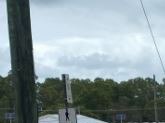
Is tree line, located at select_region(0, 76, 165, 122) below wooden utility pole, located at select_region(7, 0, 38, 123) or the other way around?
the other way around

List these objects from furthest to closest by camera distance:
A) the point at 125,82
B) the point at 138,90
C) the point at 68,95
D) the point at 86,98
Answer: the point at 125,82 → the point at 138,90 → the point at 86,98 → the point at 68,95

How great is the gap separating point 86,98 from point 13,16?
9812cm

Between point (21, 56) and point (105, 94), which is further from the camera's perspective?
point (105, 94)

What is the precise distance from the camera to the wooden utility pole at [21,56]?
652cm

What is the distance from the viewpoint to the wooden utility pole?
6516mm

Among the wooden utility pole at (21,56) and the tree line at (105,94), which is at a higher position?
the tree line at (105,94)

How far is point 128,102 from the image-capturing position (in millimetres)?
115062

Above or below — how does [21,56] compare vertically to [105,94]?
below

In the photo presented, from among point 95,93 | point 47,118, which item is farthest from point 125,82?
point 47,118

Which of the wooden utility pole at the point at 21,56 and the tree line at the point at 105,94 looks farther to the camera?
the tree line at the point at 105,94

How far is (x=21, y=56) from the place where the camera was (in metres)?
6.59

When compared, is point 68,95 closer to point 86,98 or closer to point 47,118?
point 47,118

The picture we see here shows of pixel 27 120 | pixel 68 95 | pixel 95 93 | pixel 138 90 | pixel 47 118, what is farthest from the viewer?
pixel 138 90

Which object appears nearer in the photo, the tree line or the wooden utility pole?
the wooden utility pole
